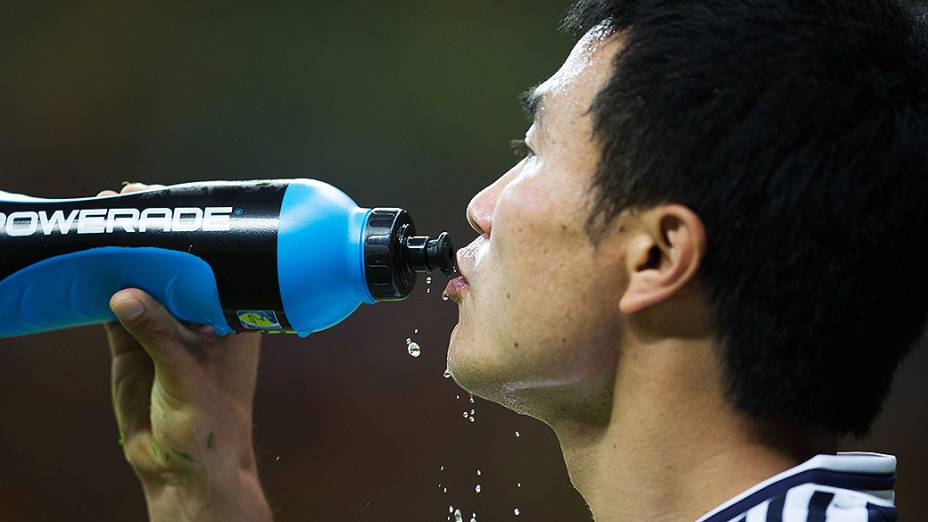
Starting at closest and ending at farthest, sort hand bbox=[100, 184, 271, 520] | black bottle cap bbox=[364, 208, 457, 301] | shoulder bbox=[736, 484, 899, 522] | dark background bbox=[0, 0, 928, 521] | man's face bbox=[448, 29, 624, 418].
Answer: shoulder bbox=[736, 484, 899, 522] → man's face bbox=[448, 29, 624, 418] → black bottle cap bbox=[364, 208, 457, 301] → hand bbox=[100, 184, 271, 520] → dark background bbox=[0, 0, 928, 521]

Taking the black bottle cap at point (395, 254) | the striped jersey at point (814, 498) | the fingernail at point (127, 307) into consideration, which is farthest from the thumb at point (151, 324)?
the striped jersey at point (814, 498)

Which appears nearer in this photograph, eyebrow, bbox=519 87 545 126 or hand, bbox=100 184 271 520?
eyebrow, bbox=519 87 545 126

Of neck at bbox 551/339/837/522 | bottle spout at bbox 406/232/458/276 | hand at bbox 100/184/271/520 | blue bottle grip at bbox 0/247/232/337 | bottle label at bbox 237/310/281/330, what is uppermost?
blue bottle grip at bbox 0/247/232/337

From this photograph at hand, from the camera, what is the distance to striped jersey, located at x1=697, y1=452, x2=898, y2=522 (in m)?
0.94

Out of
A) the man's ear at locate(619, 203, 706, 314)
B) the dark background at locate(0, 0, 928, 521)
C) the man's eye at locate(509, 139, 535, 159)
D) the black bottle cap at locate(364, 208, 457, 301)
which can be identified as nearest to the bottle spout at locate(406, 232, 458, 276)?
the black bottle cap at locate(364, 208, 457, 301)

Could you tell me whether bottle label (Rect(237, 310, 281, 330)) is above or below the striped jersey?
above

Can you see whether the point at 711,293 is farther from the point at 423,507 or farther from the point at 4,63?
the point at 4,63

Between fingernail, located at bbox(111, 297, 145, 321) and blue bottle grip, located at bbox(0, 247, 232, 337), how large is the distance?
0.9 inches

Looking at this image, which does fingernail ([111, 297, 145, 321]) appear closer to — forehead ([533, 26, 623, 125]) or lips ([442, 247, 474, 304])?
lips ([442, 247, 474, 304])

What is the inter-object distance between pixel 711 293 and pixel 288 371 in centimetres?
205

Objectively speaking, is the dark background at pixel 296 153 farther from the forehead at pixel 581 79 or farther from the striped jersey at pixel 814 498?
the striped jersey at pixel 814 498

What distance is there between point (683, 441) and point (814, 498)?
0.13 meters

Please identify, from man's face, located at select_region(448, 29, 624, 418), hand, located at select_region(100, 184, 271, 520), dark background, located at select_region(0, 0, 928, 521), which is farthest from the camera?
dark background, located at select_region(0, 0, 928, 521)

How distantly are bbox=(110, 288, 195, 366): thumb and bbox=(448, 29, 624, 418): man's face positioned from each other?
375 millimetres
